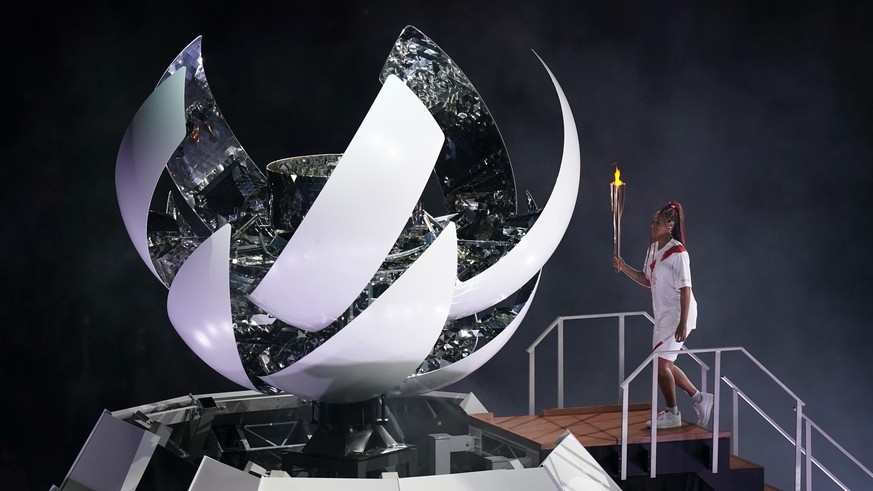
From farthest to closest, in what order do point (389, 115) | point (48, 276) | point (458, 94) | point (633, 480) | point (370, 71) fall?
point (370, 71) → point (48, 276) → point (458, 94) → point (633, 480) → point (389, 115)

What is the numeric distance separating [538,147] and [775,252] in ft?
9.19

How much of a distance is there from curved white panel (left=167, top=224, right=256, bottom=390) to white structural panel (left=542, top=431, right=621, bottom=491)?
182 cm

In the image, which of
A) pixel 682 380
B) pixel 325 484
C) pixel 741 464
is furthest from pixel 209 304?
pixel 741 464

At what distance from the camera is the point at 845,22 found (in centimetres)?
1048

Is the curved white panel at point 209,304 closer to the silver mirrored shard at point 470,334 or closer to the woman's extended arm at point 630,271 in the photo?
the silver mirrored shard at point 470,334

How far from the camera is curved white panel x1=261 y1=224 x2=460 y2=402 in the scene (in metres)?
5.32

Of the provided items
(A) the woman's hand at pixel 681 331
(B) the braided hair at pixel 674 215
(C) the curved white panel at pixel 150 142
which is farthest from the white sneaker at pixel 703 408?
(C) the curved white panel at pixel 150 142

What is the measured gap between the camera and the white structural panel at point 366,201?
504cm

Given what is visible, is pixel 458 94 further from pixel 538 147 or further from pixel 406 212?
pixel 538 147

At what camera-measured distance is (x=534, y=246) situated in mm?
6340

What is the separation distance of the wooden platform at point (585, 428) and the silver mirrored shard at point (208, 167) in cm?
223

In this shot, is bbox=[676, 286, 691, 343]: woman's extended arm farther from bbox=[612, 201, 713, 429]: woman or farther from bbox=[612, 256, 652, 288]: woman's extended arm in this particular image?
bbox=[612, 256, 652, 288]: woman's extended arm

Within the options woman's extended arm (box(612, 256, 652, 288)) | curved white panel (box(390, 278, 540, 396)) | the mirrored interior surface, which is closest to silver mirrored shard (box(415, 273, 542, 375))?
the mirrored interior surface

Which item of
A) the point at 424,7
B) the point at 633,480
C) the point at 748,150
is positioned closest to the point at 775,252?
the point at 748,150
